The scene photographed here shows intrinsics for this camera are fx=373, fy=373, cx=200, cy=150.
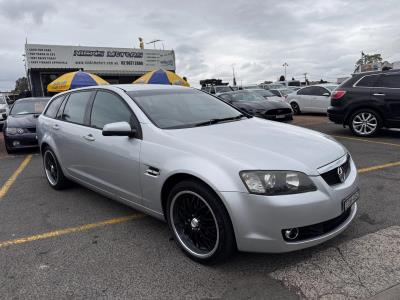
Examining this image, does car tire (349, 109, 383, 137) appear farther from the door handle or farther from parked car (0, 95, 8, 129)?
parked car (0, 95, 8, 129)

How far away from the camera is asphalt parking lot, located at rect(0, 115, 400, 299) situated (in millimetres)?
2822

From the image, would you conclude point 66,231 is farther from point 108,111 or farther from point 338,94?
point 338,94

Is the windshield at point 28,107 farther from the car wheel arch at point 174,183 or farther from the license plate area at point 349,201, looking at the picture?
the license plate area at point 349,201

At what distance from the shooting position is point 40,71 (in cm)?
2591

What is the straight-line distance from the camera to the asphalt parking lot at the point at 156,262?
111 inches

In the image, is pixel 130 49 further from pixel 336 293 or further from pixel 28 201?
pixel 336 293

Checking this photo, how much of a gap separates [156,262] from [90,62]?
26439 millimetres

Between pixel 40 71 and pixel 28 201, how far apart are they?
23292 millimetres

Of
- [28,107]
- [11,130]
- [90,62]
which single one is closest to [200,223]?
[11,130]

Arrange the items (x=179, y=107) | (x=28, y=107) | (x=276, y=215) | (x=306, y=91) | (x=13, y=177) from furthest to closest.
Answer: (x=306, y=91), (x=28, y=107), (x=13, y=177), (x=179, y=107), (x=276, y=215)

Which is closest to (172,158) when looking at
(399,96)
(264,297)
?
(264,297)

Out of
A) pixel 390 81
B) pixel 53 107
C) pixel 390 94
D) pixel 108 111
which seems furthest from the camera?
pixel 390 81

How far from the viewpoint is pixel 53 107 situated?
583 cm

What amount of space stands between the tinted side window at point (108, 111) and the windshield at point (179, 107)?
0.55 ft
